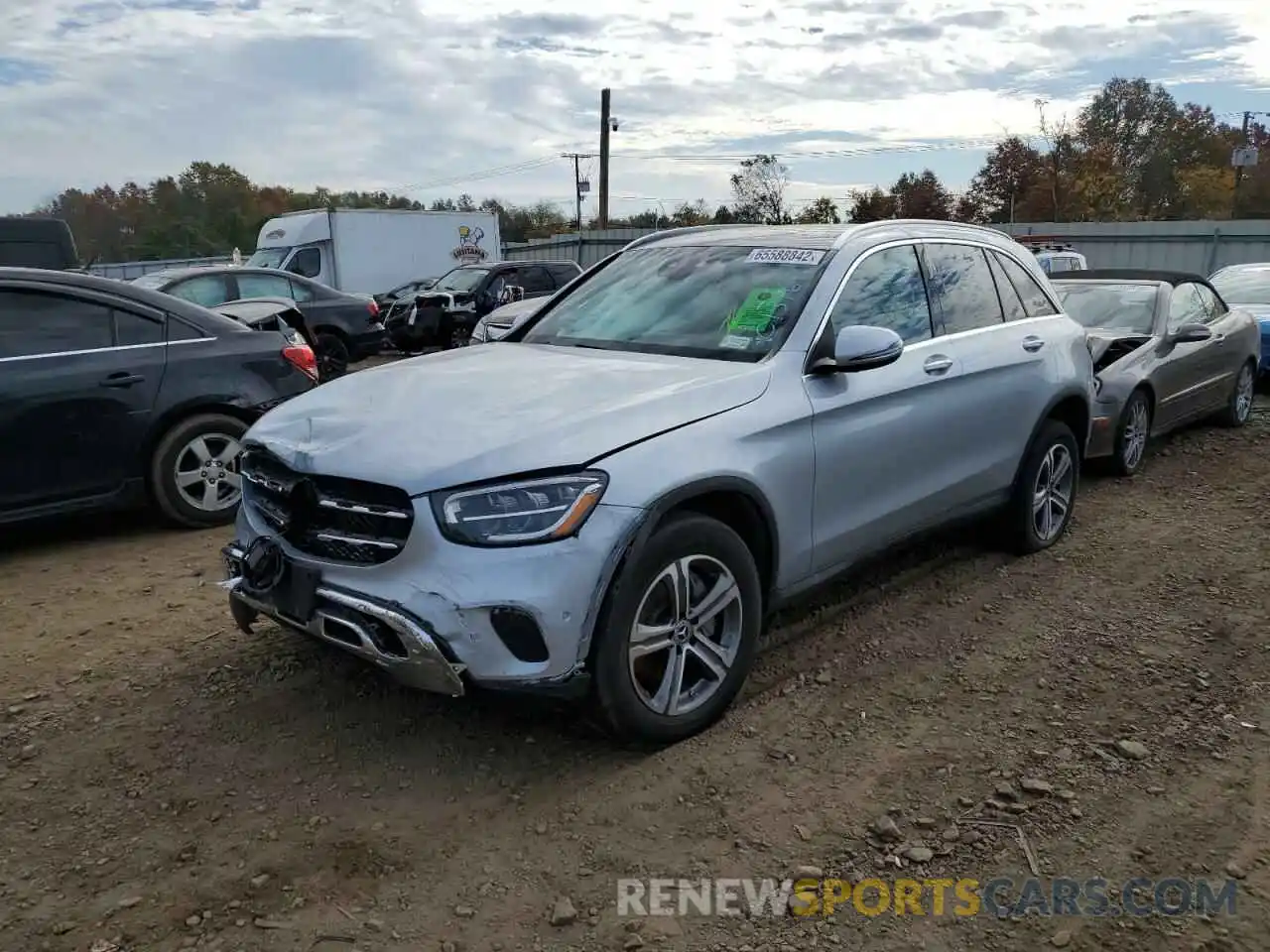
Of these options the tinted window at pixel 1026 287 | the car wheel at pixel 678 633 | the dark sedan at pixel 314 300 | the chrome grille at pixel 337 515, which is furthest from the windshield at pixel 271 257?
the car wheel at pixel 678 633

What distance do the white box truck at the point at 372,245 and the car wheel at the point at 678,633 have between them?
62.1 feet

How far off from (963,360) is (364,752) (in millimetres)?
3084

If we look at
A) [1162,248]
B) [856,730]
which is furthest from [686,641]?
[1162,248]

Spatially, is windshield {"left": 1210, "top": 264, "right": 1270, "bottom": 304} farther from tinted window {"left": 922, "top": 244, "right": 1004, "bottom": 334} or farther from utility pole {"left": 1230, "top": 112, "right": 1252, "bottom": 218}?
utility pole {"left": 1230, "top": 112, "right": 1252, "bottom": 218}

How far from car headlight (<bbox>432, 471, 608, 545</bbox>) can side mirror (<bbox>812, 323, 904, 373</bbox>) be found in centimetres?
129

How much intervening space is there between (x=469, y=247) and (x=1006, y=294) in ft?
69.0

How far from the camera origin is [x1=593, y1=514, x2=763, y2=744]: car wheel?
312 centimetres

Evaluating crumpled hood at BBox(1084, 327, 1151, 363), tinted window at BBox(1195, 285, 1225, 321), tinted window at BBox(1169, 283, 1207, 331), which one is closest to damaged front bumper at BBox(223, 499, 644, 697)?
crumpled hood at BBox(1084, 327, 1151, 363)

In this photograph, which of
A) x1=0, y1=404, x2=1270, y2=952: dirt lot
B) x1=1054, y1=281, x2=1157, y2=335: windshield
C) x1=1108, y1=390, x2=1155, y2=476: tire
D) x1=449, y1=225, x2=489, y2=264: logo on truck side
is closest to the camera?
x1=0, y1=404, x2=1270, y2=952: dirt lot

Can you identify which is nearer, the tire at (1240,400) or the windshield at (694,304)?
the windshield at (694,304)

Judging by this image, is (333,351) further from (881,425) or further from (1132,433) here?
Result: (881,425)

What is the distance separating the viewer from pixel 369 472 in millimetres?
3123

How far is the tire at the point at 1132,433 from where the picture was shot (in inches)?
291

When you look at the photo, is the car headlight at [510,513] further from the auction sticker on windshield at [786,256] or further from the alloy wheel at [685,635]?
the auction sticker on windshield at [786,256]
